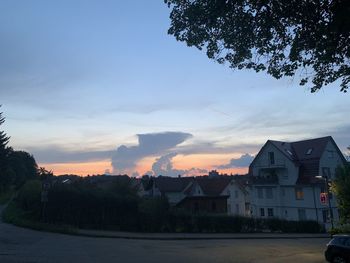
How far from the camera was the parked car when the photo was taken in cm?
1984

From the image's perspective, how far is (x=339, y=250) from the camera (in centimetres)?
2011

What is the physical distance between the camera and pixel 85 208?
38.6 meters

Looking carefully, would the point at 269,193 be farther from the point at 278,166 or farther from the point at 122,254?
the point at 122,254

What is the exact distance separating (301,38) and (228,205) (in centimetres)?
7204

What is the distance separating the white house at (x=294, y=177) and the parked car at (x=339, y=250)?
38.3 m

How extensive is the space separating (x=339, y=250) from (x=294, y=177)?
42.3 meters

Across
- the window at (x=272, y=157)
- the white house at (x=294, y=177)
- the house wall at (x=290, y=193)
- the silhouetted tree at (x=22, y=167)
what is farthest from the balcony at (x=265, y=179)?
the silhouetted tree at (x=22, y=167)

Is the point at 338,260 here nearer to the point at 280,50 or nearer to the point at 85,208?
the point at 280,50

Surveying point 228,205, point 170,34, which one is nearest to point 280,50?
point 170,34

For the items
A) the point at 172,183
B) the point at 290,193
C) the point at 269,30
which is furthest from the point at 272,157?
the point at 269,30

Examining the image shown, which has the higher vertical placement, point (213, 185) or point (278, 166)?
point (278, 166)

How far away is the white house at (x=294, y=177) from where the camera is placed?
58562 mm

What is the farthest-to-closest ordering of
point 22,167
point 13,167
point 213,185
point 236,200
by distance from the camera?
point 22,167, point 13,167, point 236,200, point 213,185

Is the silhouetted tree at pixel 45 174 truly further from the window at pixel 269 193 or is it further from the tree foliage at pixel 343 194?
the tree foliage at pixel 343 194
